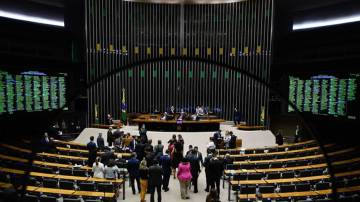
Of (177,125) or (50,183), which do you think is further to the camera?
(177,125)

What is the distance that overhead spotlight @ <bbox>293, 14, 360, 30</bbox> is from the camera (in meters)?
13.9

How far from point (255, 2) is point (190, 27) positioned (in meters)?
5.27

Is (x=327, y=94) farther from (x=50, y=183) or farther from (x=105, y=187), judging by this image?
(x=50, y=183)

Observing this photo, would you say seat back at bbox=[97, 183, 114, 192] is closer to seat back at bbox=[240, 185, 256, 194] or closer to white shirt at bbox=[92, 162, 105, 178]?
white shirt at bbox=[92, 162, 105, 178]

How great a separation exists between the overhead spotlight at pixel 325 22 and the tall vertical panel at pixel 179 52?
381cm

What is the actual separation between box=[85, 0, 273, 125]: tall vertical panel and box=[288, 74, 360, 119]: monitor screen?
4.74 m

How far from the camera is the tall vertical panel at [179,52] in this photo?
69.9 feet

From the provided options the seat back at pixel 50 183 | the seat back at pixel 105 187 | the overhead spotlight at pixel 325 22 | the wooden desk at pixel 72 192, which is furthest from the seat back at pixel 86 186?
the overhead spotlight at pixel 325 22

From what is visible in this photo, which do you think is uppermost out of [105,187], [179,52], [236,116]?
[179,52]

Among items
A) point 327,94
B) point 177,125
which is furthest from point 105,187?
point 327,94

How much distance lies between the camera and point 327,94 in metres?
14.4

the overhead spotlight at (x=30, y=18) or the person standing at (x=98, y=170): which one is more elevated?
the overhead spotlight at (x=30, y=18)

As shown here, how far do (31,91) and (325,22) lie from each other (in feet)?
52.8

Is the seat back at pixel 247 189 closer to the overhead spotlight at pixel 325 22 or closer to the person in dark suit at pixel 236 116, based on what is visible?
the overhead spotlight at pixel 325 22
